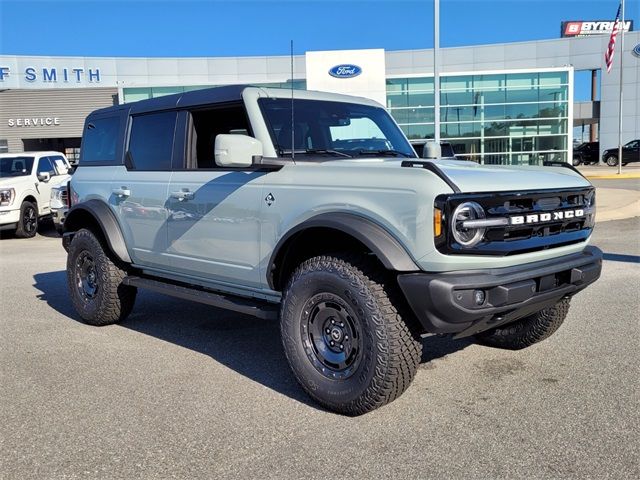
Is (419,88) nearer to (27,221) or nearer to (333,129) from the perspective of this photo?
(27,221)

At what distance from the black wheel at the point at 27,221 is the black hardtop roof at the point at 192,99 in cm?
926

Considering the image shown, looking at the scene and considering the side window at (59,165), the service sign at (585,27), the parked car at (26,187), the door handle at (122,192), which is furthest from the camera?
the service sign at (585,27)

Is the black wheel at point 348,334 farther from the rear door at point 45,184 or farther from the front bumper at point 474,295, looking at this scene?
the rear door at point 45,184

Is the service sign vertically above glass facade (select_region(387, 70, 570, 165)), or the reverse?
the service sign

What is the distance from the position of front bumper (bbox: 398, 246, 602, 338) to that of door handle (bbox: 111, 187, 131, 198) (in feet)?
9.75

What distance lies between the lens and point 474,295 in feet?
10.3

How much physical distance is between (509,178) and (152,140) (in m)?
3.09

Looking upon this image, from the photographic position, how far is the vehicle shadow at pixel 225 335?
172 inches

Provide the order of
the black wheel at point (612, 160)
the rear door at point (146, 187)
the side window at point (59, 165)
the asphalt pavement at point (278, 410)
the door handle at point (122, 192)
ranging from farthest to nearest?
the black wheel at point (612, 160) < the side window at point (59, 165) < the door handle at point (122, 192) < the rear door at point (146, 187) < the asphalt pavement at point (278, 410)

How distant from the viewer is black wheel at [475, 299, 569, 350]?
14.6 feet

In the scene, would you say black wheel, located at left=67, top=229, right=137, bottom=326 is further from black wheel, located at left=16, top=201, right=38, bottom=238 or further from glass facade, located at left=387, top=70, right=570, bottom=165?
glass facade, located at left=387, top=70, right=570, bottom=165

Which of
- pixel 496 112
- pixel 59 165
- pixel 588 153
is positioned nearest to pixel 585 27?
pixel 588 153

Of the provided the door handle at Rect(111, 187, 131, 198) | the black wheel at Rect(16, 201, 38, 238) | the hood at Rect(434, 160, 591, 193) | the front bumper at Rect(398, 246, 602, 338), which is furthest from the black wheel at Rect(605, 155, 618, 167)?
the front bumper at Rect(398, 246, 602, 338)

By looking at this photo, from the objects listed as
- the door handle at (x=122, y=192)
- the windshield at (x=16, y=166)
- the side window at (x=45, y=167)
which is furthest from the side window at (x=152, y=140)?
the side window at (x=45, y=167)
